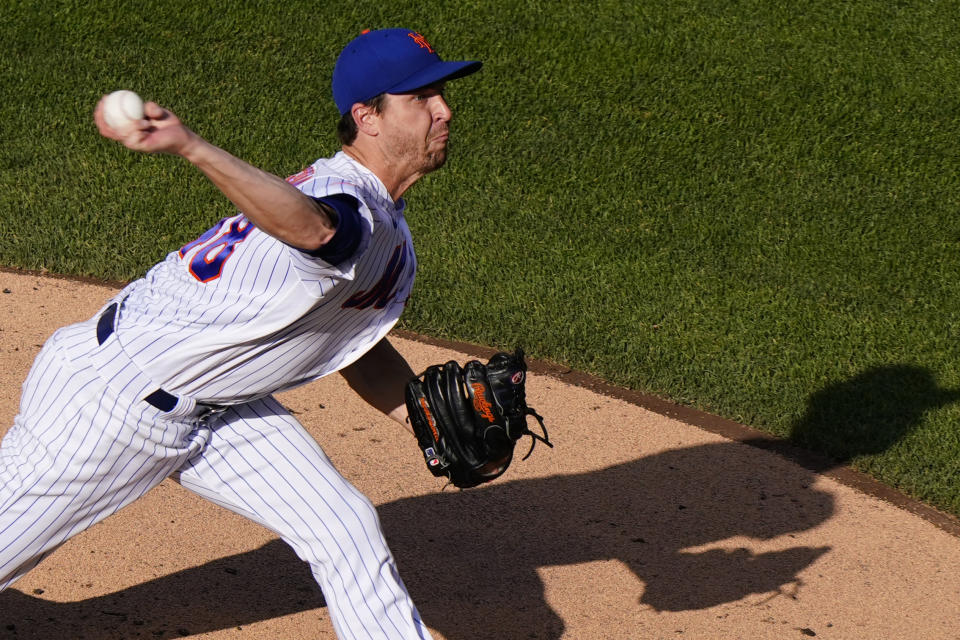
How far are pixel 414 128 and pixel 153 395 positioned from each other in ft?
3.13

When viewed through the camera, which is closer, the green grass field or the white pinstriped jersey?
the white pinstriped jersey

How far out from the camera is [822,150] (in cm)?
797

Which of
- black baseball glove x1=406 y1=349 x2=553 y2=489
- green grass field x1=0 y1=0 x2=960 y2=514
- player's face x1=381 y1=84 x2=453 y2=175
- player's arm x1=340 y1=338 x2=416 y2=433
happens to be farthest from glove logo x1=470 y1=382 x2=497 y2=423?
green grass field x1=0 y1=0 x2=960 y2=514

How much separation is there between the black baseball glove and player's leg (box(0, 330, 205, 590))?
2.07 feet

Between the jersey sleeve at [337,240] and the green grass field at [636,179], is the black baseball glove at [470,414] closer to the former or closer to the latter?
the jersey sleeve at [337,240]

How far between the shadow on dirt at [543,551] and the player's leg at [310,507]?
938mm

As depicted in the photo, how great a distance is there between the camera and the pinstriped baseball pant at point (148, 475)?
9.26 feet

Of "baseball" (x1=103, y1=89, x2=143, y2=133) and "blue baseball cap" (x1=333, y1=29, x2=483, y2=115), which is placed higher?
"blue baseball cap" (x1=333, y1=29, x2=483, y2=115)

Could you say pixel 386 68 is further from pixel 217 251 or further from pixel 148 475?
pixel 148 475

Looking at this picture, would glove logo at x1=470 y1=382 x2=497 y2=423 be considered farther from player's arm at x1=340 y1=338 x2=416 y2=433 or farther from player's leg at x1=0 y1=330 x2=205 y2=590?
player's leg at x1=0 y1=330 x2=205 y2=590

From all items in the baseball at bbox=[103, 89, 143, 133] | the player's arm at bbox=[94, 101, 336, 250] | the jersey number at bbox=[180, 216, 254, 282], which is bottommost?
the jersey number at bbox=[180, 216, 254, 282]

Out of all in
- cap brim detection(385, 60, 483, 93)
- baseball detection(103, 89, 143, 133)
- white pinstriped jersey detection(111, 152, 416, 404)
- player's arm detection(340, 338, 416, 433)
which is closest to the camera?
baseball detection(103, 89, 143, 133)

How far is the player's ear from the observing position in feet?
9.95

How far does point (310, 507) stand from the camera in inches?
114
